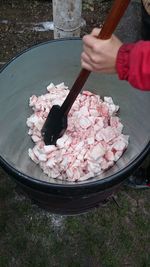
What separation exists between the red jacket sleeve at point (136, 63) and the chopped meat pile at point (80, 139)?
576mm

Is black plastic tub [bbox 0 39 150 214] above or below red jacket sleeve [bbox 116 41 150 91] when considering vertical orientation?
below

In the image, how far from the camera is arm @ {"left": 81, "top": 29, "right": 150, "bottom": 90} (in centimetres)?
125

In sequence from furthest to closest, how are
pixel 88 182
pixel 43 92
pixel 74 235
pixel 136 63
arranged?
pixel 74 235 < pixel 43 92 < pixel 88 182 < pixel 136 63

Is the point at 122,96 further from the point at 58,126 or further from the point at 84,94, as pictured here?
the point at 58,126

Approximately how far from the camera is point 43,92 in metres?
2.06

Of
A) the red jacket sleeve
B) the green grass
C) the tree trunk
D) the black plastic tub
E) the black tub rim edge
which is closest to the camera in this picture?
the red jacket sleeve

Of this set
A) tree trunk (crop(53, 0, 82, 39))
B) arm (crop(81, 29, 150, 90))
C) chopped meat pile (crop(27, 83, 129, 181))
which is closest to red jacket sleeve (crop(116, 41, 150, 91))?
arm (crop(81, 29, 150, 90))

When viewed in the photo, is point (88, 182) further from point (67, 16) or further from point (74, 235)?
point (67, 16)

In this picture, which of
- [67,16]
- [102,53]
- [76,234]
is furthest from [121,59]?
[76,234]

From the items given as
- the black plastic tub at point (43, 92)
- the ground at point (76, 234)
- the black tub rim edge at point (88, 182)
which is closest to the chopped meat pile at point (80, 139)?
the black plastic tub at point (43, 92)

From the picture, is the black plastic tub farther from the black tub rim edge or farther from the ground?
the ground

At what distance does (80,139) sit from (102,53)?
0.63m

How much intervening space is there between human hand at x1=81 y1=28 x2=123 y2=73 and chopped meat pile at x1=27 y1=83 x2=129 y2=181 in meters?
0.55

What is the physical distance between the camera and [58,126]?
186 centimetres
